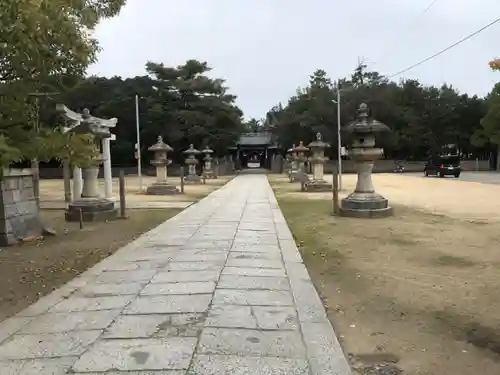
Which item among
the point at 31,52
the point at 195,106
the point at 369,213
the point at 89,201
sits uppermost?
the point at 195,106

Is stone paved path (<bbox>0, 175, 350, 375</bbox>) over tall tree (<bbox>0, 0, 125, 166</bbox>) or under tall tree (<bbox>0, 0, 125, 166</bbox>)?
under

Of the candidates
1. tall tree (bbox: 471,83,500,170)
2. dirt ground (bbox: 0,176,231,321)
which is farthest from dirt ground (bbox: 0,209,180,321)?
tall tree (bbox: 471,83,500,170)

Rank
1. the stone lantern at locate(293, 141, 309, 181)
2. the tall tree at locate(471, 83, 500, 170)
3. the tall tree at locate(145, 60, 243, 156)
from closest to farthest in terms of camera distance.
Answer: the stone lantern at locate(293, 141, 309, 181) < the tall tree at locate(471, 83, 500, 170) < the tall tree at locate(145, 60, 243, 156)

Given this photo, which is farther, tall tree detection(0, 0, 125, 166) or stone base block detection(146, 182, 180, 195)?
stone base block detection(146, 182, 180, 195)

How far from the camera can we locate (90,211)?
12.2 m

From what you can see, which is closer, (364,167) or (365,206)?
(365,206)

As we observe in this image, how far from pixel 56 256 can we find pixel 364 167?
804 centimetres

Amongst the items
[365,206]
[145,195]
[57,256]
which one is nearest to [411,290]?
[57,256]

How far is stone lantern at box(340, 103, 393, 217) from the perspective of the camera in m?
12.2

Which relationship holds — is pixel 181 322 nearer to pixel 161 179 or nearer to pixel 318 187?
pixel 318 187

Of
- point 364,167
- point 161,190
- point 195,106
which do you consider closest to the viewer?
point 364,167

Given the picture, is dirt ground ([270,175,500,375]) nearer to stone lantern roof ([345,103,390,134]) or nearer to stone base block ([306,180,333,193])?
stone lantern roof ([345,103,390,134])

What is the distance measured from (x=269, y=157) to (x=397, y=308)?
5770 cm

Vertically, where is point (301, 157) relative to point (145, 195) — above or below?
above
